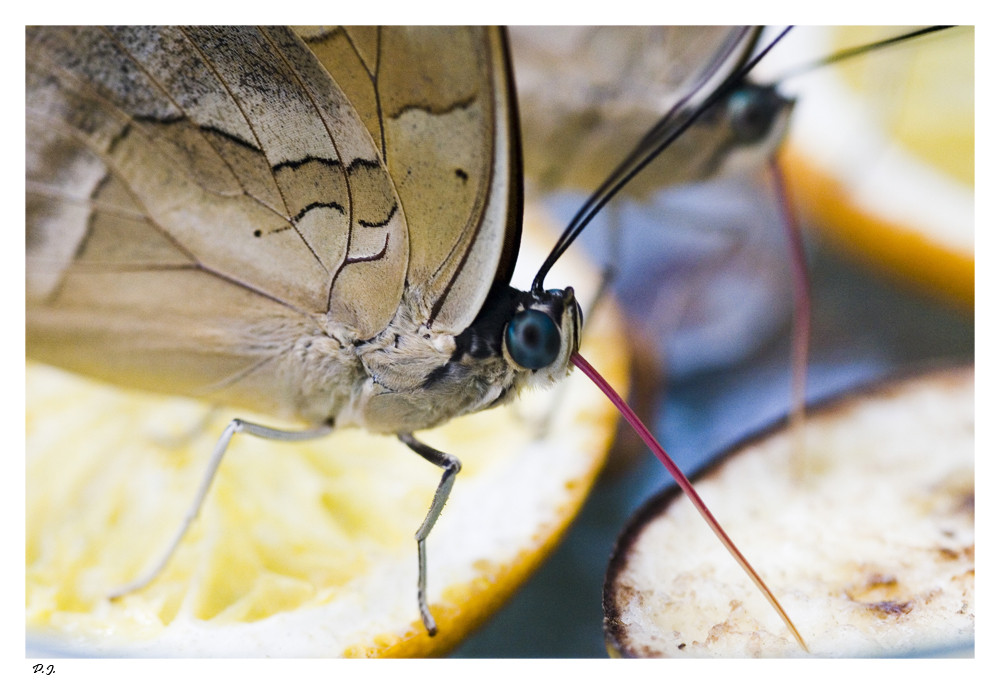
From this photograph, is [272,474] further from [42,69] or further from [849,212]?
[849,212]

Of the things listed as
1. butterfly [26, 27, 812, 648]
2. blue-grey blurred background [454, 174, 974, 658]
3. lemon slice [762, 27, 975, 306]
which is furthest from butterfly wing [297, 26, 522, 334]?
lemon slice [762, 27, 975, 306]

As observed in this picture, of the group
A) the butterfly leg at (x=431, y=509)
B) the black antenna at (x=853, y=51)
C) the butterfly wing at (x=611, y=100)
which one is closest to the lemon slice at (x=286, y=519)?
the butterfly leg at (x=431, y=509)

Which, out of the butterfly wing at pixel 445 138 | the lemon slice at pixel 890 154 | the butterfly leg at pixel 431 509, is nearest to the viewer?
the butterfly wing at pixel 445 138

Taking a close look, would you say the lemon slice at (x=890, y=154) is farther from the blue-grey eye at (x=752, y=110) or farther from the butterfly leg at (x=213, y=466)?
the butterfly leg at (x=213, y=466)

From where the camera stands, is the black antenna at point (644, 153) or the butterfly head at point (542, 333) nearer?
the butterfly head at point (542, 333)

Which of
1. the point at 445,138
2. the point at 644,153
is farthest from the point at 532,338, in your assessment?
the point at 644,153

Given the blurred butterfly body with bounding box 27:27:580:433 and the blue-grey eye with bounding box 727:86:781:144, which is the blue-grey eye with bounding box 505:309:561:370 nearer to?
the blurred butterfly body with bounding box 27:27:580:433

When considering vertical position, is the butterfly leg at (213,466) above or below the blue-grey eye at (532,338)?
below

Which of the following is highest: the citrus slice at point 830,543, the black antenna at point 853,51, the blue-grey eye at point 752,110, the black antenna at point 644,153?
the black antenna at point 853,51
